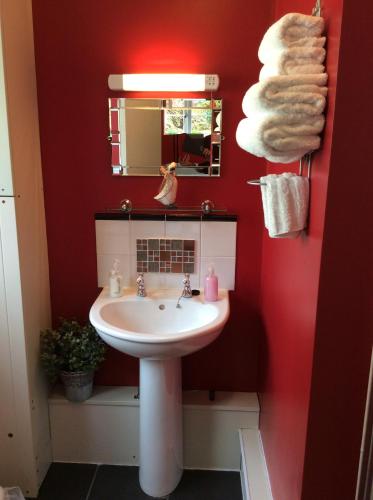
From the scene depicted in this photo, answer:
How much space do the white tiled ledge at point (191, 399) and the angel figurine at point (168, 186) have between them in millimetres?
936

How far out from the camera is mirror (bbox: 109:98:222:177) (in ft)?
5.84

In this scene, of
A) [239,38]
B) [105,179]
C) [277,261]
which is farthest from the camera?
[105,179]

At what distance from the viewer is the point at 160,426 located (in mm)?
1772

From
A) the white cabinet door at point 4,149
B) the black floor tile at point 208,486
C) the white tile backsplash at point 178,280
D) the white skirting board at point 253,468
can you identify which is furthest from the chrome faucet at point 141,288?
the black floor tile at point 208,486

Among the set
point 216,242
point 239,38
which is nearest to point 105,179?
point 216,242

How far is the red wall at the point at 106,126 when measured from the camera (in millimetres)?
1722

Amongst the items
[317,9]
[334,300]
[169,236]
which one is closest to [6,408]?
[169,236]

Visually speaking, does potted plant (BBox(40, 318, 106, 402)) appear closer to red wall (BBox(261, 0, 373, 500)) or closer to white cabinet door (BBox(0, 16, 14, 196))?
white cabinet door (BBox(0, 16, 14, 196))

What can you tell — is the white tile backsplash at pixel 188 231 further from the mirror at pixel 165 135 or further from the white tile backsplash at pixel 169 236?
the mirror at pixel 165 135

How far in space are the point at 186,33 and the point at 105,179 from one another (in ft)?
2.30

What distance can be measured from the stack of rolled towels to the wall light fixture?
2.17ft

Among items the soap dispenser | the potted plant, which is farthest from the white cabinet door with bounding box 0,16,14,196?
the potted plant

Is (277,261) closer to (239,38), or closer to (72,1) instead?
(239,38)

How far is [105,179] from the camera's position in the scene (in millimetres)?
1876
